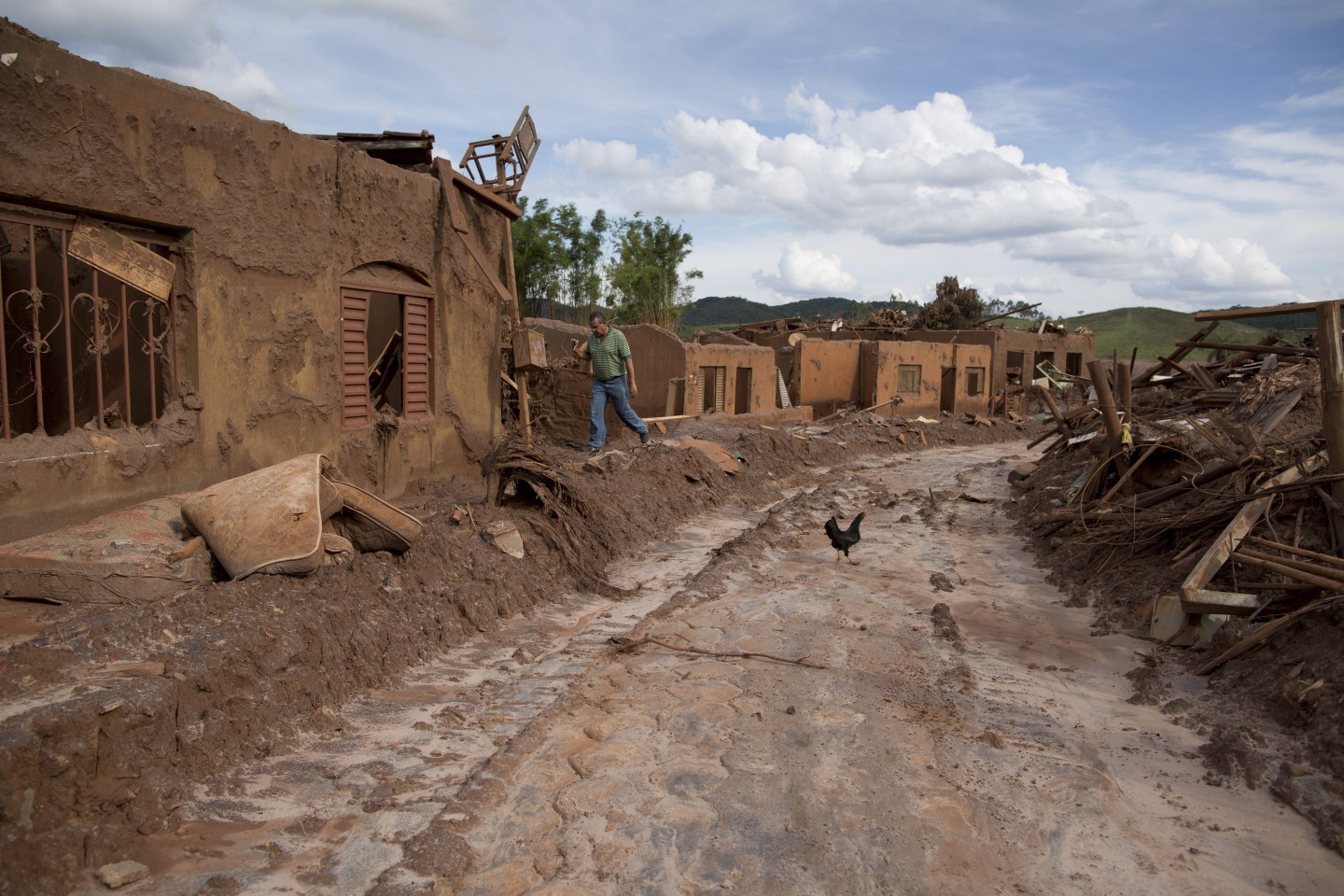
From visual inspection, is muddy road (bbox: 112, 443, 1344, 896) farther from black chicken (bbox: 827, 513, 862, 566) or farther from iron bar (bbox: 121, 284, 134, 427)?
iron bar (bbox: 121, 284, 134, 427)

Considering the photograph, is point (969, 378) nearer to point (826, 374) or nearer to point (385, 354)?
point (826, 374)

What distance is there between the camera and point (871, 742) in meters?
4.32

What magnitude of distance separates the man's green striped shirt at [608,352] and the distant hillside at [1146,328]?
40.8 meters

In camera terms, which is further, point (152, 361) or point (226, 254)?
point (226, 254)

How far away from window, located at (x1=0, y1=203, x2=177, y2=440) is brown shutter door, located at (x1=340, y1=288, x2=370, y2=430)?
1.41 meters

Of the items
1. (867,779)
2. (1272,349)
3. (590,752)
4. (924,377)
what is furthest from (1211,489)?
(924,377)

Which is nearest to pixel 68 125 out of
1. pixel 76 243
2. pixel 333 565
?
pixel 76 243

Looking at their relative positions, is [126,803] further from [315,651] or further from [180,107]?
[180,107]

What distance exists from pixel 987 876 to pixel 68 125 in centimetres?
572

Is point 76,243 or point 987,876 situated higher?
point 76,243

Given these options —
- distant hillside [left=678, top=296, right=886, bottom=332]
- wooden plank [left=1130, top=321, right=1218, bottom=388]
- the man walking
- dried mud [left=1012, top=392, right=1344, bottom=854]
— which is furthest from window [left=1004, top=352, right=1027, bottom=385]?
distant hillside [left=678, top=296, right=886, bottom=332]

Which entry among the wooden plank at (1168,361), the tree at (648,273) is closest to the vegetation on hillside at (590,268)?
the tree at (648,273)

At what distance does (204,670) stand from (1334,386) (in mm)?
6697

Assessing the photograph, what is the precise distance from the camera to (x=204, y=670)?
13.4 feet
